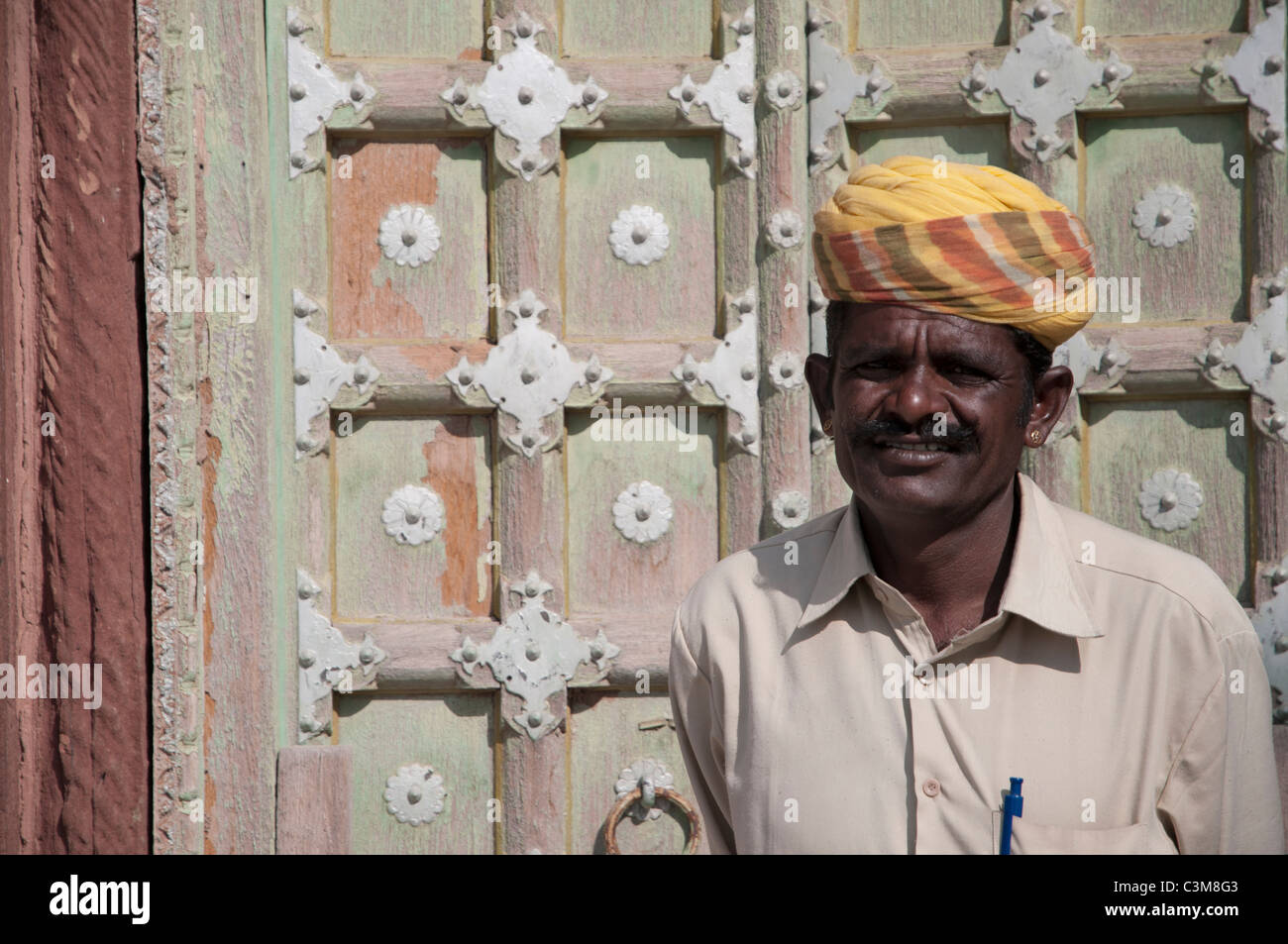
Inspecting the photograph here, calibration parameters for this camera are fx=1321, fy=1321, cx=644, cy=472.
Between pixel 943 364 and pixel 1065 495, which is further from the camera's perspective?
pixel 1065 495

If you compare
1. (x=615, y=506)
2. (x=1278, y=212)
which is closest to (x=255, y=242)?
(x=615, y=506)

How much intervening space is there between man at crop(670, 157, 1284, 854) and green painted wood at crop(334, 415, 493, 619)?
1.00 metres

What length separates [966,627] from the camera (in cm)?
180

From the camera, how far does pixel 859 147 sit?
272 centimetres

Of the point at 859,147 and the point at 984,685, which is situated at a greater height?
the point at 859,147

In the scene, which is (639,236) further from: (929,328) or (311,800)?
(311,800)

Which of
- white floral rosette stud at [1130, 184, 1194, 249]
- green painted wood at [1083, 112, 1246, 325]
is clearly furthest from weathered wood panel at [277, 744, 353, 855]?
white floral rosette stud at [1130, 184, 1194, 249]

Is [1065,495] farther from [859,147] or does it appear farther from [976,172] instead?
[976,172]

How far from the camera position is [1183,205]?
262 centimetres

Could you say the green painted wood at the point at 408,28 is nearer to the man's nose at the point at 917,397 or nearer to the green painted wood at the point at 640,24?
the green painted wood at the point at 640,24

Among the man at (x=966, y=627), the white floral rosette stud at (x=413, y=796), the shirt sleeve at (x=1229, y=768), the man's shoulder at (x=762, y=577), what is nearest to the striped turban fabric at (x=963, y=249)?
the man at (x=966, y=627)

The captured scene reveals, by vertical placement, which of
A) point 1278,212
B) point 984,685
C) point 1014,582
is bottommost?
point 984,685

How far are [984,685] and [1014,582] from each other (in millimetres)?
140

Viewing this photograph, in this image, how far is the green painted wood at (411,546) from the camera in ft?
8.97
